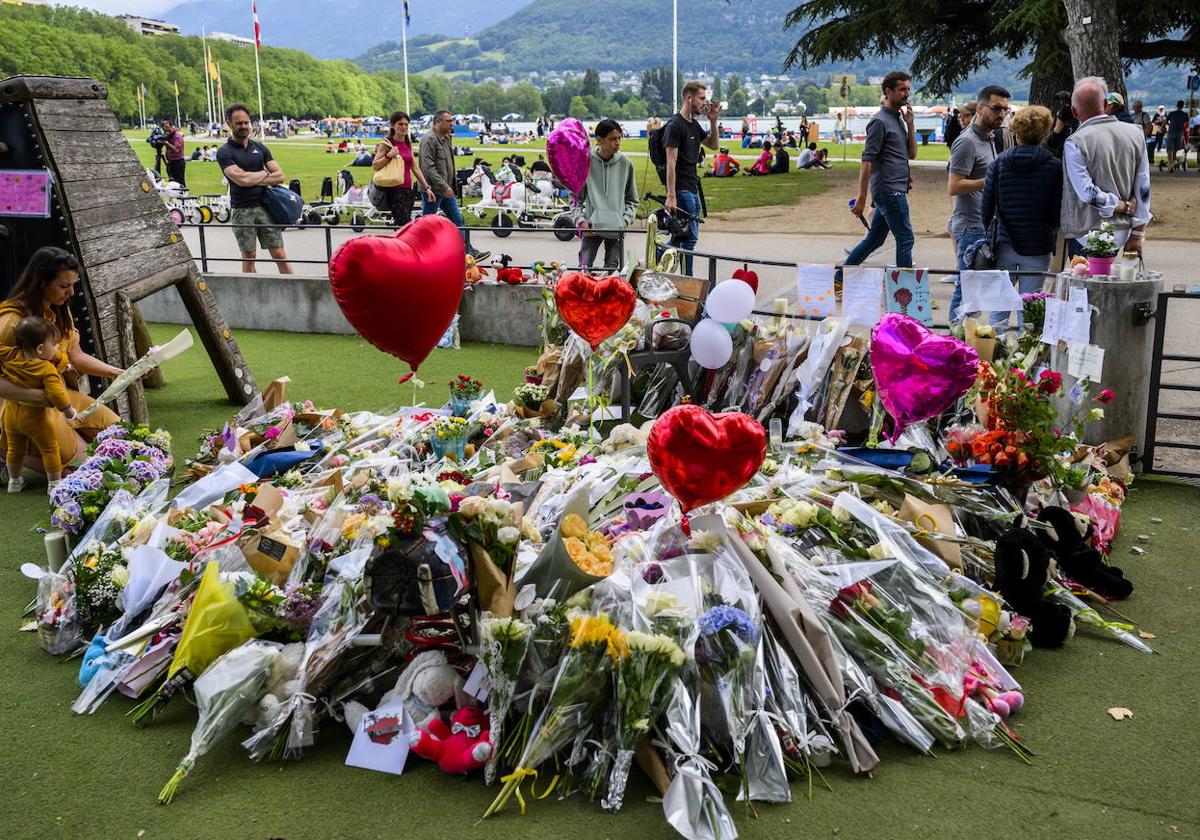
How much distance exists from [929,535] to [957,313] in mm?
2881

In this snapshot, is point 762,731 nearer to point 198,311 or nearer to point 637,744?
point 637,744

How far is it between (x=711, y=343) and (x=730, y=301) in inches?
11.2

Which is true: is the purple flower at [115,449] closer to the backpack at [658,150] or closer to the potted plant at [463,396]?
the potted plant at [463,396]

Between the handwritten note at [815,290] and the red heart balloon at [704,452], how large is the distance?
3.24m

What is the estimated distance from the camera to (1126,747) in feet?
12.8

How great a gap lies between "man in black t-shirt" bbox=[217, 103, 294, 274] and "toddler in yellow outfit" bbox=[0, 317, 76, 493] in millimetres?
4589

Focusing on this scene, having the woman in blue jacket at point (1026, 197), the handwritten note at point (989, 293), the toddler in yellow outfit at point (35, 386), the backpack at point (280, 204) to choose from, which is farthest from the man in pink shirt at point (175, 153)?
the handwritten note at point (989, 293)

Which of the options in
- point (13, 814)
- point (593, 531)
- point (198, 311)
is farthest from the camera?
point (198, 311)

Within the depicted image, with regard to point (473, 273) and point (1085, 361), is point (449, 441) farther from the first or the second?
point (473, 273)

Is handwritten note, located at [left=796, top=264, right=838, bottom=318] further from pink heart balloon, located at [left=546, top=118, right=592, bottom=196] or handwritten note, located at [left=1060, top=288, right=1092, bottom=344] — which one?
pink heart balloon, located at [left=546, top=118, right=592, bottom=196]

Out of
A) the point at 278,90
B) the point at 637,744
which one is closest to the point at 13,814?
the point at 637,744

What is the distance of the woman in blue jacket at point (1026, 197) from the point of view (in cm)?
743

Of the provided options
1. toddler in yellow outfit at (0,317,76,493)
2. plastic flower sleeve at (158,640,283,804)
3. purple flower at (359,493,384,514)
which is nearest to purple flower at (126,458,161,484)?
toddler in yellow outfit at (0,317,76,493)

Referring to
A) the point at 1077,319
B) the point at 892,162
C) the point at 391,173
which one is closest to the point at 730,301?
the point at 1077,319
